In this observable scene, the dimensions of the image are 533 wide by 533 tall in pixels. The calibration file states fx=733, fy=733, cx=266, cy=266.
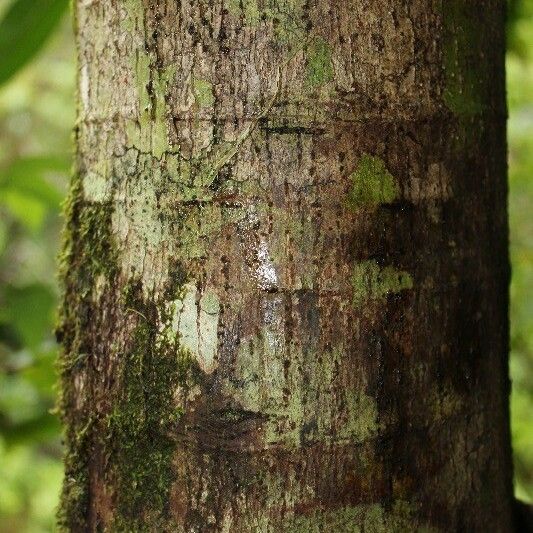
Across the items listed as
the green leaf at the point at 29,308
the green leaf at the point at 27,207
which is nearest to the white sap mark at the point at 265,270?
the green leaf at the point at 29,308

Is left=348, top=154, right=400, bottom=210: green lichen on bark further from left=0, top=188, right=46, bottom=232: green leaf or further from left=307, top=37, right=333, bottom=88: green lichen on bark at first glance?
left=0, top=188, right=46, bottom=232: green leaf

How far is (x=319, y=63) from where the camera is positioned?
0.91m

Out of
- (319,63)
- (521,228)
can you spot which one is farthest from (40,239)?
(521,228)

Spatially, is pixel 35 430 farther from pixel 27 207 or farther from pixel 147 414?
pixel 147 414

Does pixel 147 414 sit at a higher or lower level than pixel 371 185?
lower

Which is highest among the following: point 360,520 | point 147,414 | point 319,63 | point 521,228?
point 521,228

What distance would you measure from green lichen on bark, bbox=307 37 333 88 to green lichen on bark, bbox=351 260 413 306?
0.24 m

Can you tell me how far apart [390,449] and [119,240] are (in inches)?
18.0

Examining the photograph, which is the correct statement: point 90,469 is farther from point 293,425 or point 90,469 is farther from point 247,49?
point 247,49

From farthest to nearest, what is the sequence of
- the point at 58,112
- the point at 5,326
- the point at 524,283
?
the point at 58,112, the point at 524,283, the point at 5,326

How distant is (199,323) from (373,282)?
0.75 ft

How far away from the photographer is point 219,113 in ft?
3.02

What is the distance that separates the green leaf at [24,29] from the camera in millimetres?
1294

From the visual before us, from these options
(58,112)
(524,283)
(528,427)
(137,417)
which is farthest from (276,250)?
(58,112)
